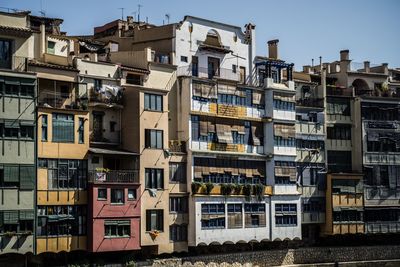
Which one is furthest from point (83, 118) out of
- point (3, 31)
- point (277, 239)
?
point (277, 239)

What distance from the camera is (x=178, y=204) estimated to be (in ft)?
179

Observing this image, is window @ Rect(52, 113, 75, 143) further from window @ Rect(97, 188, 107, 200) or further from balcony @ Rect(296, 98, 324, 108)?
balcony @ Rect(296, 98, 324, 108)

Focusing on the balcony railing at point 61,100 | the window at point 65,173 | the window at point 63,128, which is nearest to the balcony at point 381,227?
the window at point 65,173

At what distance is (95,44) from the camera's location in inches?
2309

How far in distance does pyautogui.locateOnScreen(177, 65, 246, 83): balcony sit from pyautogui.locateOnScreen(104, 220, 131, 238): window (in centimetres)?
1259

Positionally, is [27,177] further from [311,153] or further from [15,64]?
[311,153]

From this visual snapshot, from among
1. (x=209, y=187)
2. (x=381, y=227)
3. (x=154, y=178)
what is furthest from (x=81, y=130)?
(x=381, y=227)

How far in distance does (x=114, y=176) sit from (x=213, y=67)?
14709 millimetres

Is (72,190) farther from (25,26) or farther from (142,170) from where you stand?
(25,26)

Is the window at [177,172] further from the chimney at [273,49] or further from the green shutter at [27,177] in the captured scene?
the chimney at [273,49]

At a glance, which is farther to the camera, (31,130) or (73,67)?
(73,67)

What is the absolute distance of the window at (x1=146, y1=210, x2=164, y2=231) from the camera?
51.6 m

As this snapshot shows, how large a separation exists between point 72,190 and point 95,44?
1488cm

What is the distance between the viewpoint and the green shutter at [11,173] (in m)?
44.8
